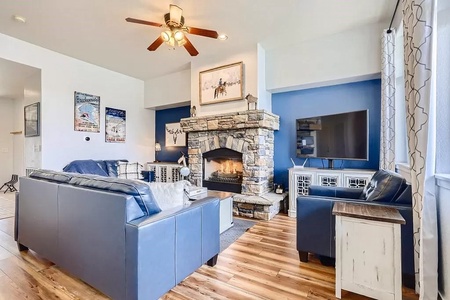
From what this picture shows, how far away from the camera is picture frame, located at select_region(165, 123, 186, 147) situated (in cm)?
569

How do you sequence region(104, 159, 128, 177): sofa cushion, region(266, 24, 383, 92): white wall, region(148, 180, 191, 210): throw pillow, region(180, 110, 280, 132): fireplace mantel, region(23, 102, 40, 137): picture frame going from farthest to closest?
region(104, 159, 128, 177): sofa cushion < region(23, 102, 40, 137): picture frame < region(180, 110, 280, 132): fireplace mantel < region(266, 24, 383, 92): white wall < region(148, 180, 191, 210): throw pillow

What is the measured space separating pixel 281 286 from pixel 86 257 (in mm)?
1562

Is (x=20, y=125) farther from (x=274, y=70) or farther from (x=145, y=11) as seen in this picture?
(x=274, y=70)

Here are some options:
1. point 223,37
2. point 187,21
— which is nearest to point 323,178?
point 223,37

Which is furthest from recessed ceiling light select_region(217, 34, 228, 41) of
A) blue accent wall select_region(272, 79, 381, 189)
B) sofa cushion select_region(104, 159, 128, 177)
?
sofa cushion select_region(104, 159, 128, 177)

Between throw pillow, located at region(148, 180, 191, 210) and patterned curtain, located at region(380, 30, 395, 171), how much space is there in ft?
9.31

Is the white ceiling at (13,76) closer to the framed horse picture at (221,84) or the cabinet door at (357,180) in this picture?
the framed horse picture at (221,84)

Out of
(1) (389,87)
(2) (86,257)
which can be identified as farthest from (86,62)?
(1) (389,87)

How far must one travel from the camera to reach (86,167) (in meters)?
4.38

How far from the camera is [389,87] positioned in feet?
9.90

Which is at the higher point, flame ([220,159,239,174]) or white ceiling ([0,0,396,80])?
white ceiling ([0,0,396,80])

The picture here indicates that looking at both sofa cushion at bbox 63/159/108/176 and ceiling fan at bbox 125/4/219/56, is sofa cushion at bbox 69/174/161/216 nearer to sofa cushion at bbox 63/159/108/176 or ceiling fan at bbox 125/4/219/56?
ceiling fan at bbox 125/4/219/56

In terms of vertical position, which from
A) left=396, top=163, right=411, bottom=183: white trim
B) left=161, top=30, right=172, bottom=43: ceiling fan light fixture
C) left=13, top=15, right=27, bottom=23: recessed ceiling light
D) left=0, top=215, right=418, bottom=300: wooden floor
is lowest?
left=0, top=215, right=418, bottom=300: wooden floor

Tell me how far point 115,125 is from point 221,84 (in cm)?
286
